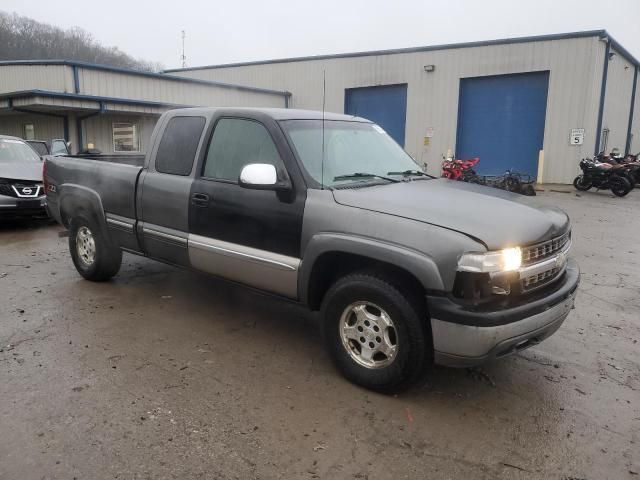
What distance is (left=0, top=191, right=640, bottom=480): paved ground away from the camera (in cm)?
270

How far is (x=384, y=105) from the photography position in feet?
73.6

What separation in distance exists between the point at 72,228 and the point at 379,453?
4535mm

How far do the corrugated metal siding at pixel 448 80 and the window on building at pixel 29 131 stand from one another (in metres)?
9.67

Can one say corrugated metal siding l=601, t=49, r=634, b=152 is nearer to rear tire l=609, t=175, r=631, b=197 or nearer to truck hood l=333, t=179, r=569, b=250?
rear tire l=609, t=175, r=631, b=197

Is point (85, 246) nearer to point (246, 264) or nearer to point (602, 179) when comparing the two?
point (246, 264)

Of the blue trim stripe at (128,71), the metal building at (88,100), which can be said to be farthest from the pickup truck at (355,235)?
the blue trim stripe at (128,71)

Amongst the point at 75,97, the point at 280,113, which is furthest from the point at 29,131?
the point at 280,113

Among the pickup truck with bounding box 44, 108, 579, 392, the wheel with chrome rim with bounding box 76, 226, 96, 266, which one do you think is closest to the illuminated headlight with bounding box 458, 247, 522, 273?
the pickup truck with bounding box 44, 108, 579, 392

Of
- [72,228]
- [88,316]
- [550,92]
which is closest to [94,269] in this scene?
[72,228]

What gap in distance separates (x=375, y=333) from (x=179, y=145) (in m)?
2.55

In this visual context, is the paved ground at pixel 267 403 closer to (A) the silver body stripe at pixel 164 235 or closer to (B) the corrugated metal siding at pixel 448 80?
(A) the silver body stripe at pixel 164 235

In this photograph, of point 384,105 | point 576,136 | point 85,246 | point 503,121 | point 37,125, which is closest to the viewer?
point 85,246

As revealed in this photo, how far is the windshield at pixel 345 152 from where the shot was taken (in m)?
3.86

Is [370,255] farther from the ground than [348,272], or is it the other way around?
[370,255]
